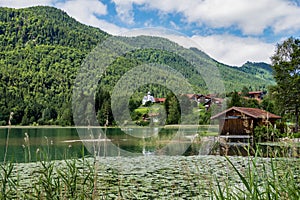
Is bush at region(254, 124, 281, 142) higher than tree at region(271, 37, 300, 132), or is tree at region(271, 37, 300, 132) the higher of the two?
tree at region(271, 37, 300, 132)

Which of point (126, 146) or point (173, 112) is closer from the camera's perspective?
point (173, 112)

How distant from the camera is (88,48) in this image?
175 ft

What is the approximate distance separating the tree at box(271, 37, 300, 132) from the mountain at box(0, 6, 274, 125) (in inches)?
150

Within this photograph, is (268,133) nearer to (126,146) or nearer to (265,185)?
(265,185)

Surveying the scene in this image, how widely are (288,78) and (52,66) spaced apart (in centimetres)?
4760

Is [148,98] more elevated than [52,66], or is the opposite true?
[52,66]

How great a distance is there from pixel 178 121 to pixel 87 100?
13.1 feet

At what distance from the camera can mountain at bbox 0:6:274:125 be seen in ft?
40.4

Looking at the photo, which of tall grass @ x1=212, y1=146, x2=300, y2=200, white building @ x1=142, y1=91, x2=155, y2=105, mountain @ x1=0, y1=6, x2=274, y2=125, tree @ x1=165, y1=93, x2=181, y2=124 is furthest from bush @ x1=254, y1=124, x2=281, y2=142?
white building @ x1=142, y1=91, x2=155, y2=105

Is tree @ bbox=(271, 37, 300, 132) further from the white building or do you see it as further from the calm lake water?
the white building

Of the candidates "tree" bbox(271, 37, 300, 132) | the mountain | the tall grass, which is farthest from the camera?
"tree" bbox(271, 37, 300, 132)

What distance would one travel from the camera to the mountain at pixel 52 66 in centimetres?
1231

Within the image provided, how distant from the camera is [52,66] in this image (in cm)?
6247

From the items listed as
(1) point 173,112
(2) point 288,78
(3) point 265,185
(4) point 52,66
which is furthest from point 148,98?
(4) point 52,66
